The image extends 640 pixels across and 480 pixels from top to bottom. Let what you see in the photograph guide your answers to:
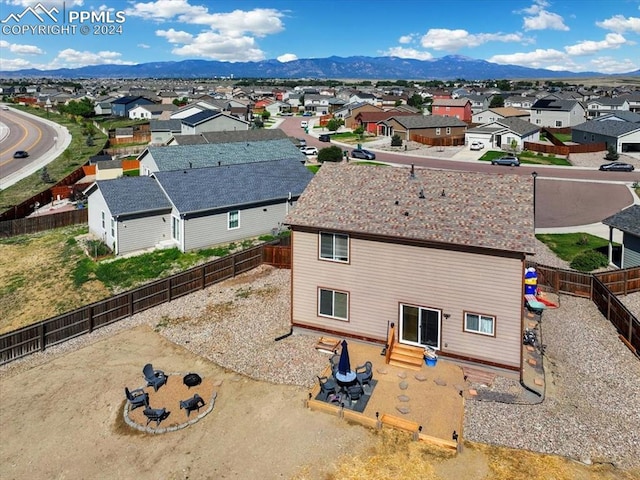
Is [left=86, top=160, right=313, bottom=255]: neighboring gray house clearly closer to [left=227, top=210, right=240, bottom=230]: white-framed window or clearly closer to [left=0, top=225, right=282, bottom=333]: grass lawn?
[left=227, top=210, right=240, bottom=230]: white-framed window

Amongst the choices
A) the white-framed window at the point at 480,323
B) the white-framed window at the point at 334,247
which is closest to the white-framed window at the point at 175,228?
the white-framed window at the point at 334,247

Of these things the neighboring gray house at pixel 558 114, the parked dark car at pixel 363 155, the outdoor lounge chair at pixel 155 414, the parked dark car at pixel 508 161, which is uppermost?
the neighboring gray house at pixel 558 114

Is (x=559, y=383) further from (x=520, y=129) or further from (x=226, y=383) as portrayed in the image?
(x=520, y=129)

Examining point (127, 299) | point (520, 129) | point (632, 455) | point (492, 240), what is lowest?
point (632, 455)

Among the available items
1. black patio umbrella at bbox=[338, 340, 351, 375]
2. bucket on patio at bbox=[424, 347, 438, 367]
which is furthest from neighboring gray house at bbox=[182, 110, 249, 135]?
black patio umbrella at bbox=[338, 340, 351, 375]

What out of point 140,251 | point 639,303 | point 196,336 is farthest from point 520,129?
point 196,336

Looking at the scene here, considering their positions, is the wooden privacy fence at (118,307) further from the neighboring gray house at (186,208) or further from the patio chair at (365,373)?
the patio chair at (365,373)
